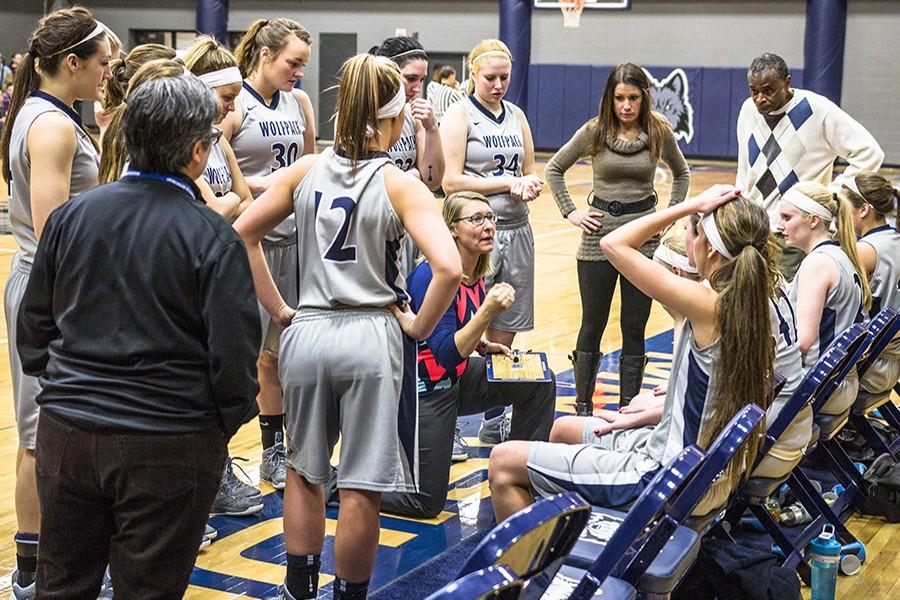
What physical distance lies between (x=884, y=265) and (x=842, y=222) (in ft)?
2.19

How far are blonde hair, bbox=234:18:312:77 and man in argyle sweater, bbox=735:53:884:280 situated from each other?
217cm

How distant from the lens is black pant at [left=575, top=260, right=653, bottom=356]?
5.37m

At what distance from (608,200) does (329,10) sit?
66.6 ft

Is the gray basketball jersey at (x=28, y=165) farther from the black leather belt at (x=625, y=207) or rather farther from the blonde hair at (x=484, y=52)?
the black leather belt at (x=625, y=207)

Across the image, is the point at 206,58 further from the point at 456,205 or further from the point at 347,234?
the point at 347,234

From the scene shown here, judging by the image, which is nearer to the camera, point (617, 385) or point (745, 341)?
point (745, 341)

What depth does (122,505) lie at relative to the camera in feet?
7.48

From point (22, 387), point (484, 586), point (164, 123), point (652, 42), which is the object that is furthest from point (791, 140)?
point (652, 42)

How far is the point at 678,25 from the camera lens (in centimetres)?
2192

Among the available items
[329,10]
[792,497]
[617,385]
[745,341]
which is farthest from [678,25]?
[745,341]

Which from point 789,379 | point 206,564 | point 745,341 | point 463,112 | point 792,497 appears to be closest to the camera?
point 745,341

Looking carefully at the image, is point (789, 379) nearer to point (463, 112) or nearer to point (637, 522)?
point (637, 522)

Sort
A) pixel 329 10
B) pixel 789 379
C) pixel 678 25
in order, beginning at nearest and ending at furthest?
pixel 789 379, pixel 678 25, pixel 329 10

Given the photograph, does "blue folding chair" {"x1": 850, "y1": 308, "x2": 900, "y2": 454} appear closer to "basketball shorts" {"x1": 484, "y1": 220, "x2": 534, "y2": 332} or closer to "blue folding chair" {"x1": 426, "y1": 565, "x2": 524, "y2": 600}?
"basketball shorts" {"x1": 484, "y1": 220, "x2": 534, "y2": 332}
